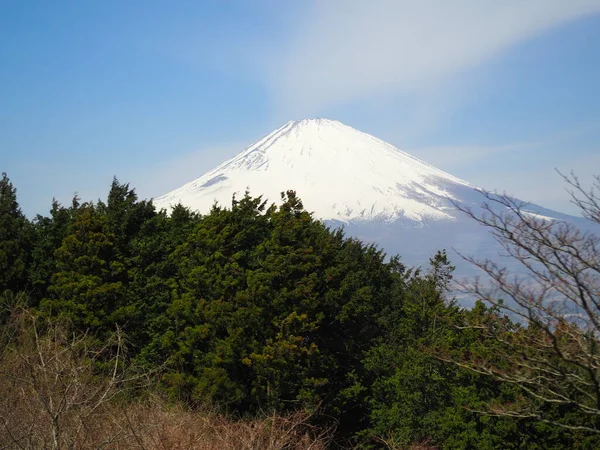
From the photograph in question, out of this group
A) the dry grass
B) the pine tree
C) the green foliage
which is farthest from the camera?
the pine tree

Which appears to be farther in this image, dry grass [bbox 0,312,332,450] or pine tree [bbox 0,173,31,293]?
pine tree [bbox 0,173,31,293]

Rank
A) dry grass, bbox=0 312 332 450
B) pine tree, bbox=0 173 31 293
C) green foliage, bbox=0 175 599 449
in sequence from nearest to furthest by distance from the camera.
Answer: dry grass, bbox=0 312 332 450 → green foliage, bbox=0 175 599 449 → pine tree, bbox=0 173 31 293

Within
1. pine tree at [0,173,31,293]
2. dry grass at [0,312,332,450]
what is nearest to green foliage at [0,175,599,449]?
pine tree at [0,173,31,293]

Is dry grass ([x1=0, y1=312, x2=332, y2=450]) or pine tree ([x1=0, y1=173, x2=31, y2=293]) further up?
pine tree ([x1=0, y1=173, x2=31, y2=293])

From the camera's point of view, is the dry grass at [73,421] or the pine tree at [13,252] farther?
the pine tree at [13,252]

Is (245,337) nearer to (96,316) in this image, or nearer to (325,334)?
(325,334)

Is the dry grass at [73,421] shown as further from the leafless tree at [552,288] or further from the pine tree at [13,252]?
the pine tree at [13,252]

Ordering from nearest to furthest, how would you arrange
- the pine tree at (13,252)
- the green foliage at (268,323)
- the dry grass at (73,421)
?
the dry grass at (73,421), the green foliage at (268,323), the pine tree at (13,252)

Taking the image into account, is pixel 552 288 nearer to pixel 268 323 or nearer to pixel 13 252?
pixel 268 323

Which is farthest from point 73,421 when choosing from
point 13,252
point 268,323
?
point 13,252

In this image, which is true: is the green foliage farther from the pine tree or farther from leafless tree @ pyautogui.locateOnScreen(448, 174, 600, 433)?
leafless tree @ pyautogui.locateOnScreen(448, 174, 600, 433)

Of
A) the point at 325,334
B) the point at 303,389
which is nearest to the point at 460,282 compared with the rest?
the point at 303,389

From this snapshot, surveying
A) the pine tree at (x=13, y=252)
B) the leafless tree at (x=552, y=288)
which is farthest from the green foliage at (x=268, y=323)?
the leafless tree at (x=552, y=288)

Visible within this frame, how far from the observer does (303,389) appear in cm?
1789
